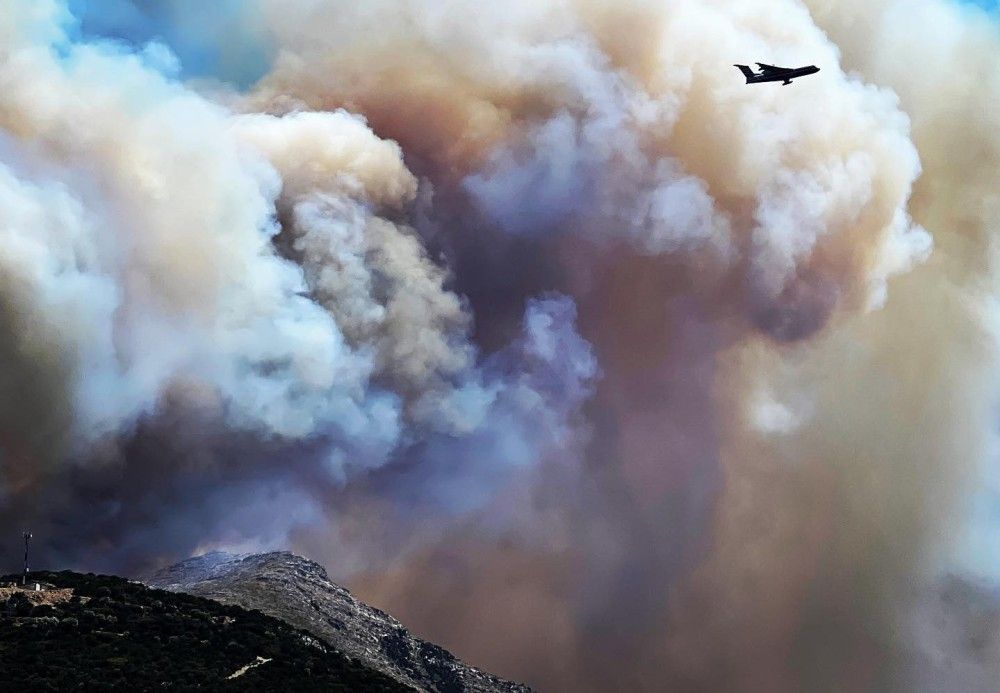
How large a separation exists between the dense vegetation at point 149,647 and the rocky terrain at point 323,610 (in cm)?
993

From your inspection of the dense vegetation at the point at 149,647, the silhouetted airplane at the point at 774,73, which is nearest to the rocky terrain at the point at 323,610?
the dense vegetation at the point at 149,647

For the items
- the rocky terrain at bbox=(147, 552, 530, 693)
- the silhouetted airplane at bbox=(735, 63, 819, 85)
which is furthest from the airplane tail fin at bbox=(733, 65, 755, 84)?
the rocky terrain at bbox=(147, 552, 530, 693)

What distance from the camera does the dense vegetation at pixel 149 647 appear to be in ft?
356

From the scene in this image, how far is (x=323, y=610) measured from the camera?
151750 mm

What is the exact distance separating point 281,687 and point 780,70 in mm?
80634

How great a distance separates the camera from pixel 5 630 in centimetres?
11444

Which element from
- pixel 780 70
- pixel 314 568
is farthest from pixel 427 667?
pixel 780 70

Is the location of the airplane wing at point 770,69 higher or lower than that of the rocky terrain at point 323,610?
higher

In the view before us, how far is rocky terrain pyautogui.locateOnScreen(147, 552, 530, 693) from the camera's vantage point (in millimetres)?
→ 143800

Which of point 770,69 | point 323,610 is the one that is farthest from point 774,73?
point 323,610

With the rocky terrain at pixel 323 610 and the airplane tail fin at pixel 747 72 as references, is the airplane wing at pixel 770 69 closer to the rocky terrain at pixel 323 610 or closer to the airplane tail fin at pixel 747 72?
the airplane tail fin at pixel 747 72

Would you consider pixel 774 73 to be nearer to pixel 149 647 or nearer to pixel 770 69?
pixel 770 69

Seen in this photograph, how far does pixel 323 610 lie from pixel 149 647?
3645cm

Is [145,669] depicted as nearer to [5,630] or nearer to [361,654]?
[5,630]
